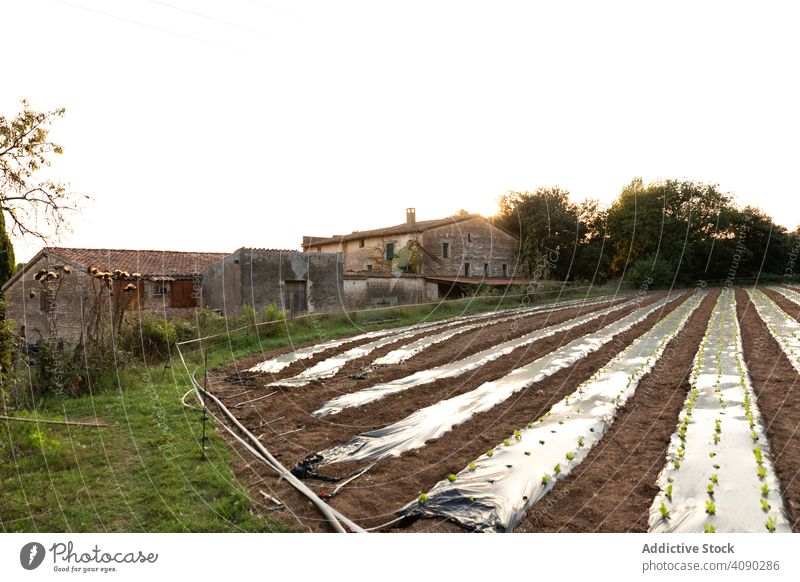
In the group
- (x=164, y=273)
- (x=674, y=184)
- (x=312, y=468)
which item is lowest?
(x=312, y=468)

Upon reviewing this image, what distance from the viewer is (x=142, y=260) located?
18.3 metres

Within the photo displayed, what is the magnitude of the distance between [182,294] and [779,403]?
17.0 meters

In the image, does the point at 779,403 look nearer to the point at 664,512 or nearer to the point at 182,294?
the point at 664,512

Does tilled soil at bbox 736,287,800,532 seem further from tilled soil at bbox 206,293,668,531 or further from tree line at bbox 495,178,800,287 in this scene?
tree line at bbox 495,178,800,287

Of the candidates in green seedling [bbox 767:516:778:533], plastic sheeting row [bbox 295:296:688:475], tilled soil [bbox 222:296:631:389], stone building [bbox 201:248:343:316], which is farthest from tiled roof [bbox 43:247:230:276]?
green seedling [bbox 767:516:778:533]

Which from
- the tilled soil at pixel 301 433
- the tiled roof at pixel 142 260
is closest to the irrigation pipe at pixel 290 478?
the tilled soil at pixel 301 433

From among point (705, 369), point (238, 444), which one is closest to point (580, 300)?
point (705, 369)

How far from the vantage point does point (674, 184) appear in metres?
28.5

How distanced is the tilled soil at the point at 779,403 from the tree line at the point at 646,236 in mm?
13062

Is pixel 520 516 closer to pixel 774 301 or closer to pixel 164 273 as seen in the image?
pixel 164 273

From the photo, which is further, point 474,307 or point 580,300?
point 580,300

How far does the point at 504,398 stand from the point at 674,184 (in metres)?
27.2

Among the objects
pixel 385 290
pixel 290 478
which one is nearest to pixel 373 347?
pixel 290 478

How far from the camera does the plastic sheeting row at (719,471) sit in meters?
3.51
